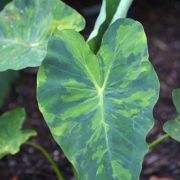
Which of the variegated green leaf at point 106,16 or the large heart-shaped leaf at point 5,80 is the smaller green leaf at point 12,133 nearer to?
the variegated green leaf at point 106,16

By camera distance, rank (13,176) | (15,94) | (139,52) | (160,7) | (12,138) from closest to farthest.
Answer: (139,52), (12,138), (13,176), (15,94), (160,7)

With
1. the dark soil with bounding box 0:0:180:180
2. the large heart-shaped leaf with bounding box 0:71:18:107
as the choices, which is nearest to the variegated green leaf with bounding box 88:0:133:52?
the dark soil with bounding box 0:0:180:180

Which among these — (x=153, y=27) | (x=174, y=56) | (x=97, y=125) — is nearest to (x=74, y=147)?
(x=97, y=125)

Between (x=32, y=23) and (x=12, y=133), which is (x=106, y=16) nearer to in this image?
(x=32, y=23)

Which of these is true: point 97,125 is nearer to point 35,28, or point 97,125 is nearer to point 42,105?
point 42,105

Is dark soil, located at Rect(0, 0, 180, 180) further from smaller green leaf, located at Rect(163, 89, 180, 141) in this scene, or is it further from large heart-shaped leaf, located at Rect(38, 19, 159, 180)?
large heart-shaped leaf, located at Rect(38, 19, 159, 180)

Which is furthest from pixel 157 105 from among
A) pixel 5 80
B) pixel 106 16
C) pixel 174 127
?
pixel 174 127
